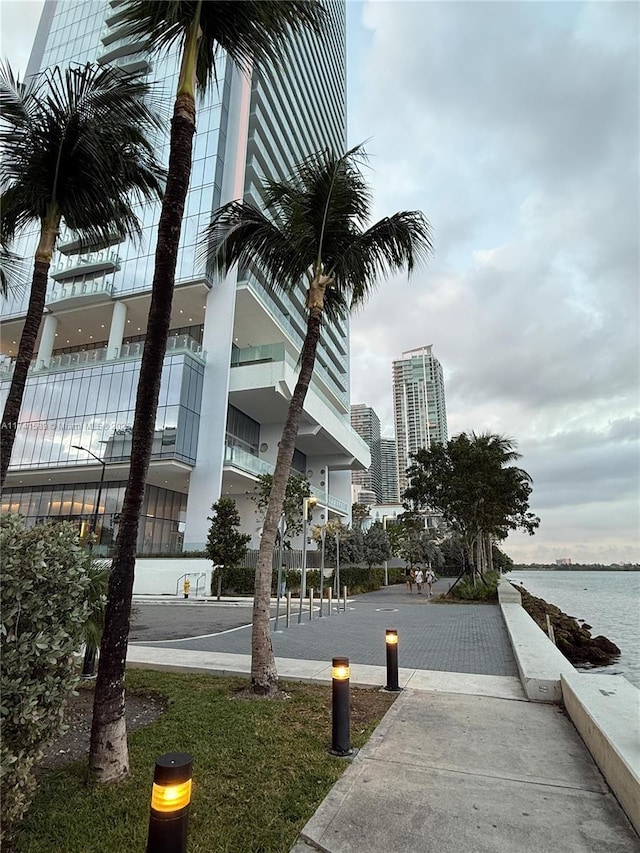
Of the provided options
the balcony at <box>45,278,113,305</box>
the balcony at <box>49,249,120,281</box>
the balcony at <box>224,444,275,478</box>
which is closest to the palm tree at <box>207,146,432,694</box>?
the balcony at <box>224,444,275,478</box>

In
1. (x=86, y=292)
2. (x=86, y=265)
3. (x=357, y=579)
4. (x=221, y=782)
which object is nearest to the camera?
(x=221, y=782)

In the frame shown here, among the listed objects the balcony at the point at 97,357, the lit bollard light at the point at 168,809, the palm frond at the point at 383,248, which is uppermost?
the balcony at the point at 97,357

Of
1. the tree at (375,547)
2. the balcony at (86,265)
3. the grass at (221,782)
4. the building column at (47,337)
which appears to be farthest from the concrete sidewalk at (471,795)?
the building column at (47,337)

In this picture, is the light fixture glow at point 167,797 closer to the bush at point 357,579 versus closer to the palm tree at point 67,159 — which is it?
the palm tree at point 67,159

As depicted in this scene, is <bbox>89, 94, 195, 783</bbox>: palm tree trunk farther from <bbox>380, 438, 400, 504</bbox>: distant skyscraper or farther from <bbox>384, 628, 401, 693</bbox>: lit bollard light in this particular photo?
<bbox>380, 438, 400, 504</bbox>: distant skyscraper

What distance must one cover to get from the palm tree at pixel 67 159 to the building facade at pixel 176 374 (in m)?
18.3

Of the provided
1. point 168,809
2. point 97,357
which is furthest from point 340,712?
point 97,357

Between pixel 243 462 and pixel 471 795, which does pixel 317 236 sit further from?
pixel 243 462

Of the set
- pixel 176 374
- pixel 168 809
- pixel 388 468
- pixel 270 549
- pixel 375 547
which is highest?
pixel 388 468

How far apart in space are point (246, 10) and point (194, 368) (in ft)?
84.2

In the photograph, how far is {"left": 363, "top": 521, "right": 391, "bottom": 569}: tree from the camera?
123 ft

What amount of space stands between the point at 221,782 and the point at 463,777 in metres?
1.88

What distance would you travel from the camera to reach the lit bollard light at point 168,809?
2.00 meters

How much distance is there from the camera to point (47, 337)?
34344mm
